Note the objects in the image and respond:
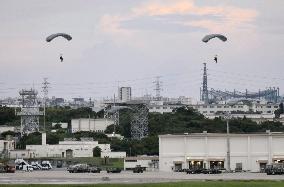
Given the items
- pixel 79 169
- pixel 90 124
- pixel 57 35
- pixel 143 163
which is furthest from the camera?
pixel 90 124

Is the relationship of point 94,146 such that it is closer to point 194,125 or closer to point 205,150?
point 194,125

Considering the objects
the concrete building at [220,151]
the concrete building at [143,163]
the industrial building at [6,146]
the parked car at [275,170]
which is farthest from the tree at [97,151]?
the parked car at [275,170]

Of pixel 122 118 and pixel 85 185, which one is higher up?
pixel 122 118

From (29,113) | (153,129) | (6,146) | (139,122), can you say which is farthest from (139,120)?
(6,146)

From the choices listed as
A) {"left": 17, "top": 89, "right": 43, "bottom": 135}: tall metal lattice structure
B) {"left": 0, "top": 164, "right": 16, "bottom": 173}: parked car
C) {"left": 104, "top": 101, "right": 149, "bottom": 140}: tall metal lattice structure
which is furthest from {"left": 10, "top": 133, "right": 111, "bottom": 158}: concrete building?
{"left": 0, "top": 164, "right": 16, "bottom": 173}: parked car

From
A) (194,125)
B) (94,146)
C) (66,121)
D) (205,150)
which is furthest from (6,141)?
(66,121)

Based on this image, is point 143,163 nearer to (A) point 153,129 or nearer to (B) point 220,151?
(B) point 220,151

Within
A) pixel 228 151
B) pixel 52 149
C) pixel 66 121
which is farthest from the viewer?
pixel 66 121
